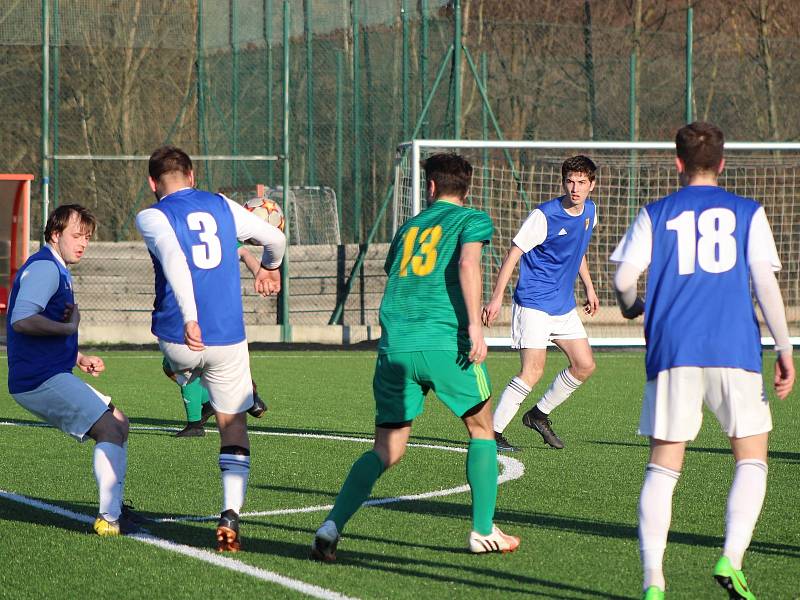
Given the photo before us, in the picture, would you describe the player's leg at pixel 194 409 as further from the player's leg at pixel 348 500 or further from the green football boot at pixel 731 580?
the green football boot at pixel 731 580

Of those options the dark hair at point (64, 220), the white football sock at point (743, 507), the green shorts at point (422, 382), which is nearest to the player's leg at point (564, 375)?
the green shorts at point (422, 382)

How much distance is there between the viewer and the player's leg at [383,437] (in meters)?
5.75

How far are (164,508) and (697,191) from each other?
11.8ft

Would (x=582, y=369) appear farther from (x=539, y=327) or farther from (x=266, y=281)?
(x=266, y=281)

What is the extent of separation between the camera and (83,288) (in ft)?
68.0

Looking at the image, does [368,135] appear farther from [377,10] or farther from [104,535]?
[104,535]

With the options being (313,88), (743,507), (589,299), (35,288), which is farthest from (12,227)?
(743,507)

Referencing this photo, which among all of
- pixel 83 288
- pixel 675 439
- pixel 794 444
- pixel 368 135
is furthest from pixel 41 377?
pixel 368 135

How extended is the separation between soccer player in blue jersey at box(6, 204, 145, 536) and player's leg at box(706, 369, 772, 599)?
2.97 m

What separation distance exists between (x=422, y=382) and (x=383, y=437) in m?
0.30

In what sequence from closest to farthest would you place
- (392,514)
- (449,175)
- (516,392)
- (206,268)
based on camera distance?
(449,175), (206,268), (392,514), (516,392)

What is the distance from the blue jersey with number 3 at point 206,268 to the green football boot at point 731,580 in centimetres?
250

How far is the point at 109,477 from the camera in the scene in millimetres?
6352

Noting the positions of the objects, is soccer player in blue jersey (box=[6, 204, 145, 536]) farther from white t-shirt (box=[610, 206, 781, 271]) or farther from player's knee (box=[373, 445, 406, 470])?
white t-shirt (box=[610, 206, 781, 271])
